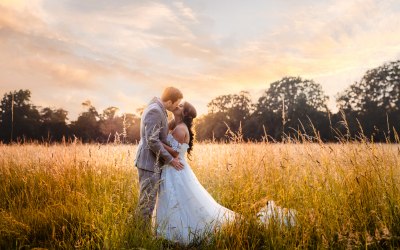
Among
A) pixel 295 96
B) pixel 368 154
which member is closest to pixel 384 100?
pixel 295 96

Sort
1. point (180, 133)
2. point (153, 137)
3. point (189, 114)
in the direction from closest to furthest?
point (153, 137), point (180, 133), point (189, 114)

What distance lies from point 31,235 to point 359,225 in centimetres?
404

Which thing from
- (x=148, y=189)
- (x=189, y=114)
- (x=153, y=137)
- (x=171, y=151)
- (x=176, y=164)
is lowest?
(x=148, y=189)

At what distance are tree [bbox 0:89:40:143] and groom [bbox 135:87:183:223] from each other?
34661 millimetres

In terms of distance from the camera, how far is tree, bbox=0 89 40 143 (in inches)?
1458

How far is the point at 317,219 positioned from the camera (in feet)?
13.7

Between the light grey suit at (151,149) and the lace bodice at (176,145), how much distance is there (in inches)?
4.4

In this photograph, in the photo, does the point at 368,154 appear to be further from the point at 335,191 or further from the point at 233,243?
the point at 233,243

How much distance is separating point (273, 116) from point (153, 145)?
3695 centimetres

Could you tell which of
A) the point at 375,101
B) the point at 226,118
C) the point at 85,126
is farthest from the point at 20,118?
the point at 375,101

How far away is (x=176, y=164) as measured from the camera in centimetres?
532

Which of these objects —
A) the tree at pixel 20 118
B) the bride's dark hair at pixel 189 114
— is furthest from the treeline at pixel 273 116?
the bride's dark hair at pixel 189 114

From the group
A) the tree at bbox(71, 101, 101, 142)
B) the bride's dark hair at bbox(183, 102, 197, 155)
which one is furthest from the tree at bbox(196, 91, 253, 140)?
the bride's dark hair at bbox(183, 102, 197, 155)

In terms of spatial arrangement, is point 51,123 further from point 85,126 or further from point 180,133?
point 180,133
